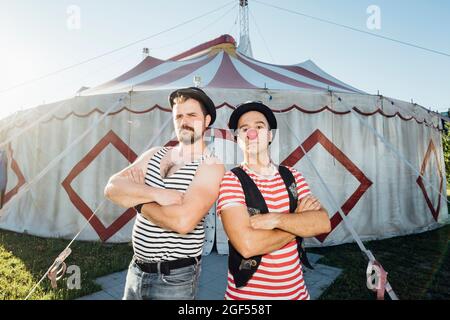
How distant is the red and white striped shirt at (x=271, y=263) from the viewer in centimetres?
118

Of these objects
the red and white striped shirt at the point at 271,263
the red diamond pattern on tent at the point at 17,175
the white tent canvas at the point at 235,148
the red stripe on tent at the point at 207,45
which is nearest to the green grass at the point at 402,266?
the white tent canvas at the point at 235,148

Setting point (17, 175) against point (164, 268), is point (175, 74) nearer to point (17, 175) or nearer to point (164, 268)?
point (17, 175)

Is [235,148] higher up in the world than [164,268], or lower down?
higher up

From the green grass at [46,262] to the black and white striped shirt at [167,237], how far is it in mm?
2229

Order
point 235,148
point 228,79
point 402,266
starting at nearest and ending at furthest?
point 402,266 < point 235,148 < point 228,79

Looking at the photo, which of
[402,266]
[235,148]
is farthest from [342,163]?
[235,148]

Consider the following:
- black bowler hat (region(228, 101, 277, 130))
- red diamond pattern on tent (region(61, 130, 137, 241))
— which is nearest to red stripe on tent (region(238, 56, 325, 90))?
red diamond pattern on tent (region(61, 130, 137, 241))

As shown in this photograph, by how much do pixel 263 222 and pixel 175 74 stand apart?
5.34m

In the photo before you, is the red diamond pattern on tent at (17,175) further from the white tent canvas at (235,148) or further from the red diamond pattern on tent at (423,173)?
the red diamond pattern on tent at (423,173)

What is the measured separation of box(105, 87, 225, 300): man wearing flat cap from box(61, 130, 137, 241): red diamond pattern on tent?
3.60m

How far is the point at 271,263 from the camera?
47.8 inches

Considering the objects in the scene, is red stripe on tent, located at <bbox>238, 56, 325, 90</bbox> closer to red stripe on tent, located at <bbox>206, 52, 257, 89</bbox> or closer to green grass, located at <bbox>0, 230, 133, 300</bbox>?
red stripe on tent, located at <bbox>206, 52, 257, 89</bbox>
